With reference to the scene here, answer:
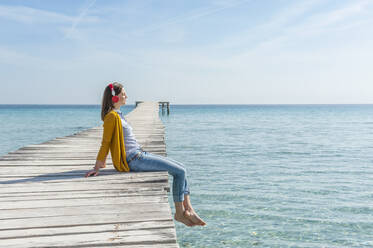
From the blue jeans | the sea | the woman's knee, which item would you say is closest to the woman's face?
the blue jeans

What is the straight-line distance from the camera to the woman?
14.0 ft

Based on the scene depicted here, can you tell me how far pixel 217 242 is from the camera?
5.54 metres

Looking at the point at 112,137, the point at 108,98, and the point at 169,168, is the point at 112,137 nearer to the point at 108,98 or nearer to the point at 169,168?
the point at 108,98

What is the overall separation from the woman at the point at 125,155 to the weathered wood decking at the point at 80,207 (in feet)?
0.45

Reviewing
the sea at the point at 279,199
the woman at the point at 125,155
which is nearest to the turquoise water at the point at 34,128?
the sea at the point at 279,199

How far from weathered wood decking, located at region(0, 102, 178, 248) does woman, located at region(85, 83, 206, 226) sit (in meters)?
0.14

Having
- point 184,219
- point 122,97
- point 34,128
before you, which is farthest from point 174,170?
point 34,128

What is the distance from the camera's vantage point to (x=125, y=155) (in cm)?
470

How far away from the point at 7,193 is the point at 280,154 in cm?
1177

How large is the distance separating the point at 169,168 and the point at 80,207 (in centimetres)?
136

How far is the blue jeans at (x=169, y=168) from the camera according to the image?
4260mm

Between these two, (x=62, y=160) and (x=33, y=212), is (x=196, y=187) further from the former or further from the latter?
(x=33, y=212)

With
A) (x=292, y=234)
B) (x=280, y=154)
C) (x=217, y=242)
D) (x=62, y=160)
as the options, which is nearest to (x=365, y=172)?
(x=280, y=154)

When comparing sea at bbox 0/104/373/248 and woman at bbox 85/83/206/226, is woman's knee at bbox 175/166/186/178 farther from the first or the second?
sea at bbox 0/104/373/248
